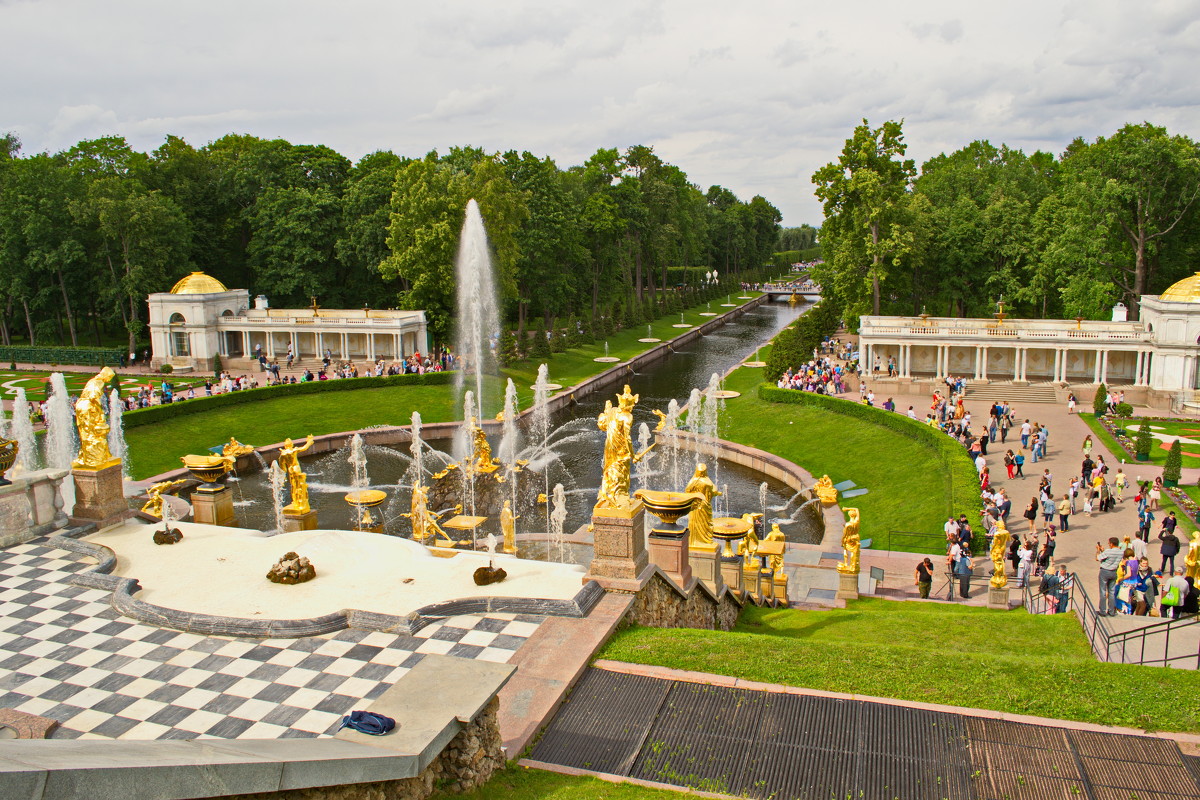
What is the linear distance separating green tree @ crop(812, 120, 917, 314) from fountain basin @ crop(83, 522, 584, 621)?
43.6m

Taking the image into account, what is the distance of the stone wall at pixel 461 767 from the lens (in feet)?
26.3

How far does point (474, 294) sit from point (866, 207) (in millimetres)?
24028

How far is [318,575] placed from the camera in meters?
16.3

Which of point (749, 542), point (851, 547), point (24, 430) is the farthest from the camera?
point (24, 430)

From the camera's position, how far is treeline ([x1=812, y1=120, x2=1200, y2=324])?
166 feet

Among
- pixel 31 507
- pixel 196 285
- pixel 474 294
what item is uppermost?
pixel 196 285

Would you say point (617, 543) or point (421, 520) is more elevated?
point (617, 543)

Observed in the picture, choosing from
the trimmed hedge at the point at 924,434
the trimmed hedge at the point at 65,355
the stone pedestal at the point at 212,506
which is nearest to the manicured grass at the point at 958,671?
the trimmed hedge at the point at 924,434

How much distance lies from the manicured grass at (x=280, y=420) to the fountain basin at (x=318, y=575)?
19.9 meters

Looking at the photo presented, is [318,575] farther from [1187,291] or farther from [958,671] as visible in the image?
[1187,291]

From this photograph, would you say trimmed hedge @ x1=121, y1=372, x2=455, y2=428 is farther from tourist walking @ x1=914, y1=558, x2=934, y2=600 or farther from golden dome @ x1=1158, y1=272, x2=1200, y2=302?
golden dome @ x1=1158, y1=272, x2=1200, y2=302

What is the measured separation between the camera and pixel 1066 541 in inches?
991

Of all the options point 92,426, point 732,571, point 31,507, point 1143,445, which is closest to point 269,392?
point 92,426

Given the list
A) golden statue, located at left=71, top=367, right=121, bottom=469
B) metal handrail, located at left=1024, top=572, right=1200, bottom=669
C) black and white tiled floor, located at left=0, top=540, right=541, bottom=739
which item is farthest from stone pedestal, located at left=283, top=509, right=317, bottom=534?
metal handrail, located at left=1024, top=572, right=1200, bottom=669
